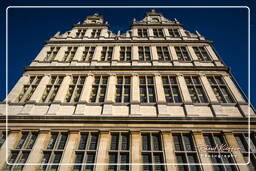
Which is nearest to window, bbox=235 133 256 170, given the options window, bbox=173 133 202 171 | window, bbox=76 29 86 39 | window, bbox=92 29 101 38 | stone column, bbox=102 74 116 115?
window, bbox=173 133 202 171

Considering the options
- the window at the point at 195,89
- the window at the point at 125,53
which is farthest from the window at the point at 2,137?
the window at the point at 195,89

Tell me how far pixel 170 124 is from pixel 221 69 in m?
6.36

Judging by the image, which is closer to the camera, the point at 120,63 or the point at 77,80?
the point at 77,80

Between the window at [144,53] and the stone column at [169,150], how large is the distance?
7.16 metres

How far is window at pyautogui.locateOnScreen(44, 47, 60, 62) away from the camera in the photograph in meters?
15.4

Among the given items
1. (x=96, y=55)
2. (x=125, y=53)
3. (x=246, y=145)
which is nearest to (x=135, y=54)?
(x=125, y=53)

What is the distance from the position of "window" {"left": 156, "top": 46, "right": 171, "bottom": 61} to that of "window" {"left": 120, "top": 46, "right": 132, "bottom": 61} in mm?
2328

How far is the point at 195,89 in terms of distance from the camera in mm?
12062

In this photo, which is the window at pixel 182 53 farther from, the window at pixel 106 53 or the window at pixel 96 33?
the window at pixel 96 33

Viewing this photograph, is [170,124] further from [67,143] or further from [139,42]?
[139,42]

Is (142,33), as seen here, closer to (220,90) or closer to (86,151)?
(220,90)

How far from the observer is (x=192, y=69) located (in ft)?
44.6

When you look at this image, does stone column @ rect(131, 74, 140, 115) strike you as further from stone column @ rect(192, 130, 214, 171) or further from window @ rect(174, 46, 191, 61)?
window @ rect(174, 46, 191, 61)

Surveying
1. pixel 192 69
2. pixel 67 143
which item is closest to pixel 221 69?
pixel 192 69
